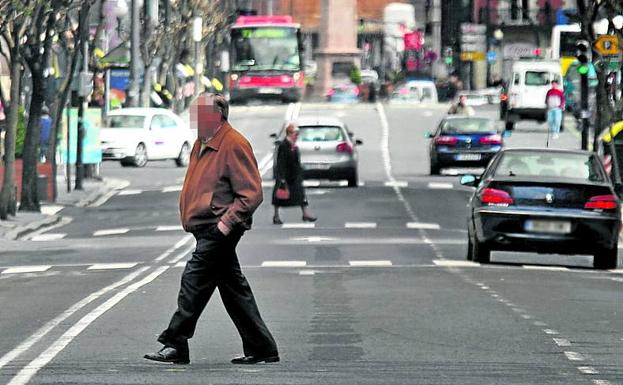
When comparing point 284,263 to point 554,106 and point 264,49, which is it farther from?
point 264,49

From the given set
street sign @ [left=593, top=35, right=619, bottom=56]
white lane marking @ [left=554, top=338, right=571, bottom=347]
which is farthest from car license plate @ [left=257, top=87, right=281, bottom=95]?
white lane marking @ [left=554, top=338, right=571, bottom=347]

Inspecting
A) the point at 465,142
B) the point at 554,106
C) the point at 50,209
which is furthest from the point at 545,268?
the point at 554,106

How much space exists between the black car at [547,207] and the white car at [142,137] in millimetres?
30452

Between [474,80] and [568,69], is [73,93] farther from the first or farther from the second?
[474,80]

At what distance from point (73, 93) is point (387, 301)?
3135 cm

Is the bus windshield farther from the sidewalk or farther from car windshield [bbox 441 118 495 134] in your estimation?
the sidewalk

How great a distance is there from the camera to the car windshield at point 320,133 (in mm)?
44094

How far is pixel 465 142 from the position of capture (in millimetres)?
49094

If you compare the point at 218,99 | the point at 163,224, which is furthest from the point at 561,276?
the point at 163,224

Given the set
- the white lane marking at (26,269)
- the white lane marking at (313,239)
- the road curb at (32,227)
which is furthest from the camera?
the road curb at (32,227)

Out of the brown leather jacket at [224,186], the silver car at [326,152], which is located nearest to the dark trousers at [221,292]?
the brown leather jacket at [224,186]

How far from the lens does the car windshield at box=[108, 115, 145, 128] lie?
174ft

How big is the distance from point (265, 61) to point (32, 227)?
2175 inches

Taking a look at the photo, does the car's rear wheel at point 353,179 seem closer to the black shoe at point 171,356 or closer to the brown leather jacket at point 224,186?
the black shoe at point 171,356
